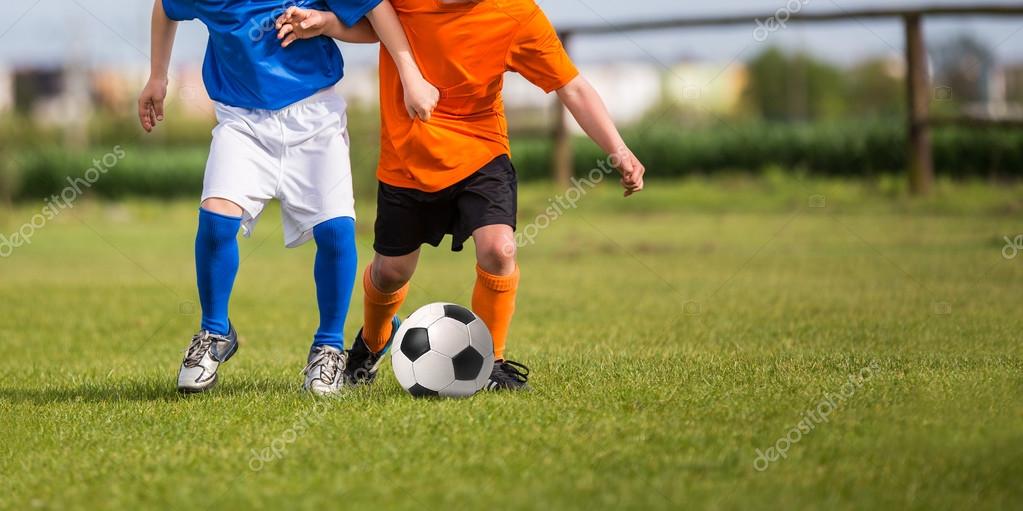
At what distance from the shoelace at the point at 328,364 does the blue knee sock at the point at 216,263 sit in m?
0.34

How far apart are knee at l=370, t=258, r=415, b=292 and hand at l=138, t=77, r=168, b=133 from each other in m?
0.96

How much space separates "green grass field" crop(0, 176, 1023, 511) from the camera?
3.04 metres

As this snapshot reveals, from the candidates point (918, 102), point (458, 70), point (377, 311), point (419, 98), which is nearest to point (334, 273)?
Answer: point (377, 311)

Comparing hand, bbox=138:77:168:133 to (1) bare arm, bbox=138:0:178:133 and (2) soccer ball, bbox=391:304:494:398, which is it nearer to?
(1) bare arm, bbox=138:0:178:133

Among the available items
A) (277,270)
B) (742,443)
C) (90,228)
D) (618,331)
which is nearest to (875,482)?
(742,443)

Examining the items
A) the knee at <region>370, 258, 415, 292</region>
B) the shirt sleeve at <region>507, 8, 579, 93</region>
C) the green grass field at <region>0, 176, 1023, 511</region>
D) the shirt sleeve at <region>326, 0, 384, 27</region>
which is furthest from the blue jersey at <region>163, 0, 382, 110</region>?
the green grass field at <region>0, 176, 1023, 511</region>

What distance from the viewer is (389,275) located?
4547mm

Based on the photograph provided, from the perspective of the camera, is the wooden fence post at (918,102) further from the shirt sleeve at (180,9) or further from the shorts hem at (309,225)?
the shirt sleeve at (180,9)

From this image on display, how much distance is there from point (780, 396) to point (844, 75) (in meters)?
17.7

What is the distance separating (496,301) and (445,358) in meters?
0.36

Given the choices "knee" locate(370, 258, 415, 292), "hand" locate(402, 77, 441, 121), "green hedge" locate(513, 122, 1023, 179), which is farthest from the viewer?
"green hedge" locate(513, 122, 1023, 179)

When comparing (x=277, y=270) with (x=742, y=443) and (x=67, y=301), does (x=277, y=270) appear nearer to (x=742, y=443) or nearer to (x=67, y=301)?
(x=67, y=301)

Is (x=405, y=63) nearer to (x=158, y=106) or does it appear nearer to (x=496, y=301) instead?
(x=496, y=301)

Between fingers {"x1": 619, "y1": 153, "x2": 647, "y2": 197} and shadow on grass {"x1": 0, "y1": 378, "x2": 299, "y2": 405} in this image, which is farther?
shadow on grass {"x1": 0, "y1": 378, "x2": 299, "y2": 405}
